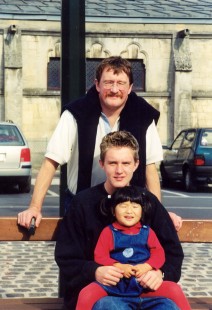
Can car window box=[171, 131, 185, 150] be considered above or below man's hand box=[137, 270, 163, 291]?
below

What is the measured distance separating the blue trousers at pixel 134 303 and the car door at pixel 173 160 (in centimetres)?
1828

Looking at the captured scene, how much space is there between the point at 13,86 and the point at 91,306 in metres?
27.9

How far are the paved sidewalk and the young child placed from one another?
11.1ft

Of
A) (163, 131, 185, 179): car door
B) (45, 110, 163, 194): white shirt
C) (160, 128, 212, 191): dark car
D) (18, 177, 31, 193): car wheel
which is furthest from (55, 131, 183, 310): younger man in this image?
(163, 131, 185, 179): car door

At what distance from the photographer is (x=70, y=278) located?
4.95 meters

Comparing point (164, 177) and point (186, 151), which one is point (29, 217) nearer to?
point (186, 151)

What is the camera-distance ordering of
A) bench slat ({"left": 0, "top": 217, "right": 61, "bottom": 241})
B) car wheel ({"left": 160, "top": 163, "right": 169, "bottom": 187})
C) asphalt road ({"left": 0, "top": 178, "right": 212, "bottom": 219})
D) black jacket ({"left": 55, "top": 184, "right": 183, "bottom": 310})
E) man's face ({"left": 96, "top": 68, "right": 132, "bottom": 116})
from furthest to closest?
car wheel ({"left": 160, "top": 163, "right": 169, "bottom": 187})
asphalt road ({"left": 0, "top": 178, "right": 212, "bottom": 219})
bench slat ({"left": 0, "top": 217, "right": 61, "bottom": 241})
man's face ({"left": 96, "top": 68, "right": 132, "bottom": 116})
black jacket ({"left": 55, "top": 184, "right": 183, "bottom": 310})

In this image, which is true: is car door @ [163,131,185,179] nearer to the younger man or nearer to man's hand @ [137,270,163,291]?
the younger man

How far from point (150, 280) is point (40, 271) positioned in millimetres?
4826

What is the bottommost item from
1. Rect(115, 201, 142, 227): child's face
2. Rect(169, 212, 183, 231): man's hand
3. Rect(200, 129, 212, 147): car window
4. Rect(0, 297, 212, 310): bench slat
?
Rect(200, 129, 212, 147): car window

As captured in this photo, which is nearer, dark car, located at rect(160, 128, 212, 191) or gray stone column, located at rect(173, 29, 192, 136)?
dark car, located at rect(160, 128, 212, 191)

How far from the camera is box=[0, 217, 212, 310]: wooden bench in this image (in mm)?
5531

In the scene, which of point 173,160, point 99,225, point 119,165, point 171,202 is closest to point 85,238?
point 99,225

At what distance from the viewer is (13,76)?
32.3 meters
